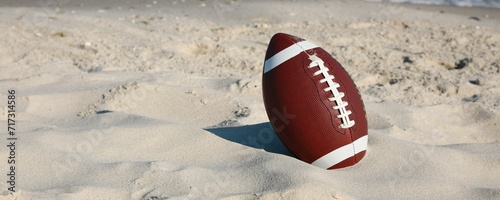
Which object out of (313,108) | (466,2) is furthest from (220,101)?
(466,2)

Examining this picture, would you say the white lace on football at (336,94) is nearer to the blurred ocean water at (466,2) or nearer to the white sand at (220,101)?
the white sand at (220,101)

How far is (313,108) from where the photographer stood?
3.86 meters

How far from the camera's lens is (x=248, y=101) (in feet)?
17.4

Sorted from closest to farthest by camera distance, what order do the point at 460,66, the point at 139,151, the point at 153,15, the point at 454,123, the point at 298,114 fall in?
the point at 298,114 → the point at 139,151 → the point at 454,123 → the point at 460,66 → the point at 153,15

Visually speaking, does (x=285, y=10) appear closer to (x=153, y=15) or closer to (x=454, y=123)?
(x=153, y=15)

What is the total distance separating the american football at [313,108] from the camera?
3873mm

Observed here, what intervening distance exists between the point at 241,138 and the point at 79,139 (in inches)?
40.0

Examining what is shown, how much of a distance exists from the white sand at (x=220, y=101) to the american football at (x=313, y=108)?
12 centimetres

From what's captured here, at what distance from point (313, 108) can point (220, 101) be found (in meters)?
1.51

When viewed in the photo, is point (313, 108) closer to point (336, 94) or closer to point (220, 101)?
point (336, 94)

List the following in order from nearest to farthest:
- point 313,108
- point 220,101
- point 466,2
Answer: point 313,108 < point 220,101 < point 466,2

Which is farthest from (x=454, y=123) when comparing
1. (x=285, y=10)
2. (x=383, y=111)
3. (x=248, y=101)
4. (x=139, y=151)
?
(x=285, y=10)

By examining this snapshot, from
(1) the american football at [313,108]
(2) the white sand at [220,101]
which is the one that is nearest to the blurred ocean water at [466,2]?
(2) the white sand at [220,101]

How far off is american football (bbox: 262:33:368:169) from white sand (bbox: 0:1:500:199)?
0.12 metres
